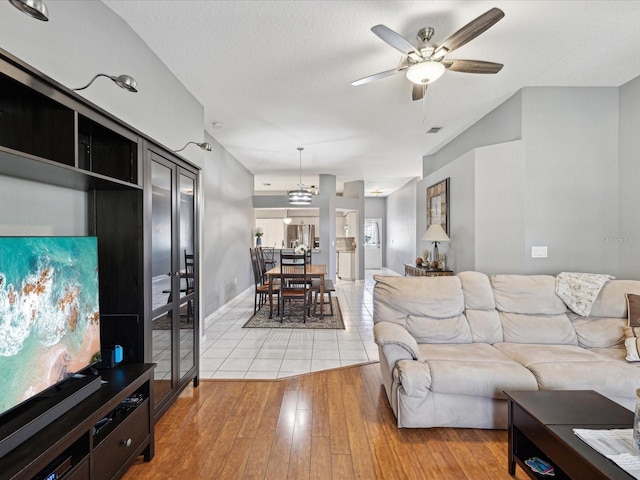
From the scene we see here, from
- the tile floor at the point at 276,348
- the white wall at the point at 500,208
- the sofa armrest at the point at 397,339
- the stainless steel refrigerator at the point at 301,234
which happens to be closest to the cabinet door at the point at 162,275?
the tile floor at the point at 276,348

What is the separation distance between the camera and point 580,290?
9.02 feet

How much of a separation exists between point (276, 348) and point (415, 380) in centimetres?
205

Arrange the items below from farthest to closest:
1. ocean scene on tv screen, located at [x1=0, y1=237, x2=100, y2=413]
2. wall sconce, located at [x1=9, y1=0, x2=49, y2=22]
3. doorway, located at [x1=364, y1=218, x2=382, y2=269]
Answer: doorway, located at [x1=364, y1=218, x2=382, y2=269]
ocean scene on tv screen, located at [x1=0, y1=237, x2=100, y2=413]
wall sconce, located at [x1=9, y1=0, x2=49, y2=22]

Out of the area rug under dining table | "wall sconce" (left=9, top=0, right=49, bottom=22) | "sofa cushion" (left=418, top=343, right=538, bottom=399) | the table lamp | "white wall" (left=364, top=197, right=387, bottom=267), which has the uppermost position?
"white wall" (left=364, top=197, right=387, bottom=267)

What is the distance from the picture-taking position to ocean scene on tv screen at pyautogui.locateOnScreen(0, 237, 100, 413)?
3.99 ft

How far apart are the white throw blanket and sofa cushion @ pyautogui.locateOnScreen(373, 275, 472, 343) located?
0.91 m

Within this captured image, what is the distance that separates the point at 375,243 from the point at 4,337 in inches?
442

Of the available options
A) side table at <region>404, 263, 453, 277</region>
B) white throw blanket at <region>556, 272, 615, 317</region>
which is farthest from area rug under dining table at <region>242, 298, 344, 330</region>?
white throw blanket at <region>556, 272, 615, 317</region>

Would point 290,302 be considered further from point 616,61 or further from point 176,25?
point 616,61

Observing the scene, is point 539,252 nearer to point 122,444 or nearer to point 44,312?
point 122,444

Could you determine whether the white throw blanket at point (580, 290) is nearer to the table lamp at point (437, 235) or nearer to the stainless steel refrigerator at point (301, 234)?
the table lamp at point (437, 235)

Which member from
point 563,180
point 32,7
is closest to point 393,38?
point 32,7

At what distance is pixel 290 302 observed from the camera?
6.30 m

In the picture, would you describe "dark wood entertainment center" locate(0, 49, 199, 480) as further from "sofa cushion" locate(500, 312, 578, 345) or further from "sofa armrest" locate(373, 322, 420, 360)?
"sofa cushion" locate(500, 312, 578, 345)
